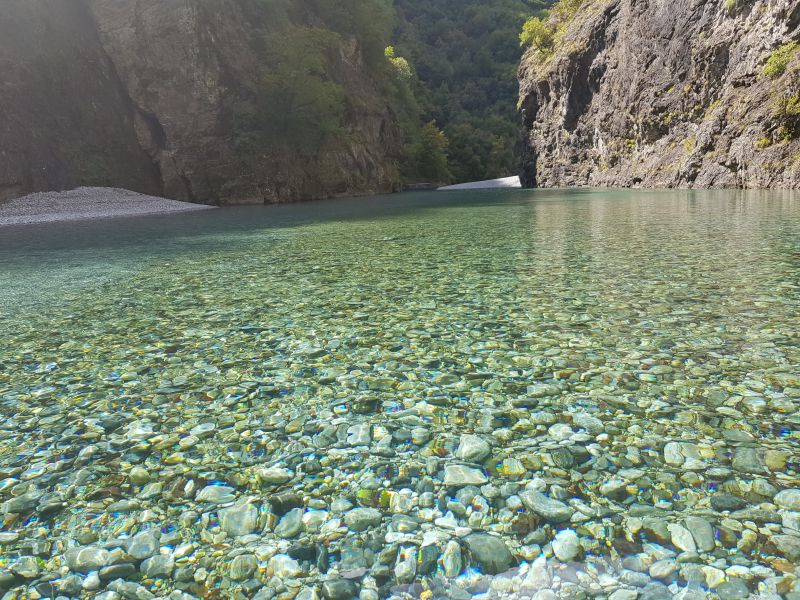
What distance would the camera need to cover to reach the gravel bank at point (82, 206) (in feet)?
85.3

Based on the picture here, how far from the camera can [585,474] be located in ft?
7.80

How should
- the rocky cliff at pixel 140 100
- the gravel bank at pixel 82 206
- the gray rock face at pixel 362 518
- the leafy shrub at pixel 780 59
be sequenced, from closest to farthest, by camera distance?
the gray rock face at pixel 362 518
the leafy shrub at pixel 780 59
the gravel bank at pixel 82 206
the rocky cliff at pixel 140 100

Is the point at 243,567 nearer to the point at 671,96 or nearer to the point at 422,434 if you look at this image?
the point at 422,434

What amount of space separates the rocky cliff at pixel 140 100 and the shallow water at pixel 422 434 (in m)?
31.5

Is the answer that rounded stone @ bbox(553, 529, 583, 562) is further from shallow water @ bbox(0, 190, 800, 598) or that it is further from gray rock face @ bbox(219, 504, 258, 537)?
gray rock face @ bbox(219, 504, 258, 537)

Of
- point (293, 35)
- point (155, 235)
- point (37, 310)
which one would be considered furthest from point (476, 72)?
point (37, 310)

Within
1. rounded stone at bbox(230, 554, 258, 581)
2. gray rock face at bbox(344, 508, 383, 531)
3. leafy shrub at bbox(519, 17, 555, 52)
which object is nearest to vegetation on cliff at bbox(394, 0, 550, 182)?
leafy shrub at bbox(519, 17, 555, 52)

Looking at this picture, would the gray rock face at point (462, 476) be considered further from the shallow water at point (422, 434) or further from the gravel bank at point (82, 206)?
the gravel bank at point (82, 206)

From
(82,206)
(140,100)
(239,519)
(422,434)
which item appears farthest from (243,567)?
(140,100)

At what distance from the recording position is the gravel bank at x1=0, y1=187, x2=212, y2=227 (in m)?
26.0

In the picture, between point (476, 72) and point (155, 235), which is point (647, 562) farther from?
point (476, 72)

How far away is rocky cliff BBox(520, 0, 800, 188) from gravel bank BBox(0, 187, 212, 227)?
27.0m

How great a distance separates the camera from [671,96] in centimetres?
2769

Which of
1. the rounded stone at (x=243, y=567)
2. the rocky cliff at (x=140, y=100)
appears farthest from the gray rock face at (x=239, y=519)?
the rocky cliff at (x=140, y=100)
